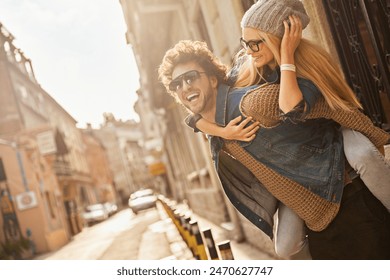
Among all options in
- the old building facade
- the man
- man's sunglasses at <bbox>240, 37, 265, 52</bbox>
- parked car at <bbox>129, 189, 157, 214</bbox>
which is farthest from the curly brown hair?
parked car at <bbox>129, 189, 157, 214</bbox>

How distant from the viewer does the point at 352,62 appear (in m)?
2.34

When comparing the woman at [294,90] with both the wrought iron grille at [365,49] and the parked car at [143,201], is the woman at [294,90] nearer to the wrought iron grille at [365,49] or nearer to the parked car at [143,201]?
the wrought iron grille at [365,49]

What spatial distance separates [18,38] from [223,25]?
6.64 feet

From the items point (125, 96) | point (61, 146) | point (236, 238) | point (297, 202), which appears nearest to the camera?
point (297, 202)

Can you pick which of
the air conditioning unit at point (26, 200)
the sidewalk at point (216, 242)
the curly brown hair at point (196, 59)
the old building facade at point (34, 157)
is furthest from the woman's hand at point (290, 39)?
the air conditioning unit at point (26, 200)

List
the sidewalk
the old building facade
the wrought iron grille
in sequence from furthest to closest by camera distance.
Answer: the old building facade
the sidewalk
the wrought iron grille

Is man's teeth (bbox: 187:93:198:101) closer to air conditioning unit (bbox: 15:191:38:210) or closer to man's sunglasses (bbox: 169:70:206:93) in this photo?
man's sunglasses (bbox: 169:70:206:93)

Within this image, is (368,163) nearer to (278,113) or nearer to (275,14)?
(278,113)

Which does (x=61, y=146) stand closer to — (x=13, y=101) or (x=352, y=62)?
(x=13, y=101)

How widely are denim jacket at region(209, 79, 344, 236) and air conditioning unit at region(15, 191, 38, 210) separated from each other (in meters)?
3.83

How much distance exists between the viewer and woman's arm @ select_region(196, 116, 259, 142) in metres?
1.86

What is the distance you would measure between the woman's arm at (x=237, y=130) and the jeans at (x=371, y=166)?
0.42 metres

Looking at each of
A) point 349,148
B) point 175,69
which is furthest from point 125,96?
point 349,148

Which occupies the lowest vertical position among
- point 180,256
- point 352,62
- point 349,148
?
point 180,256
